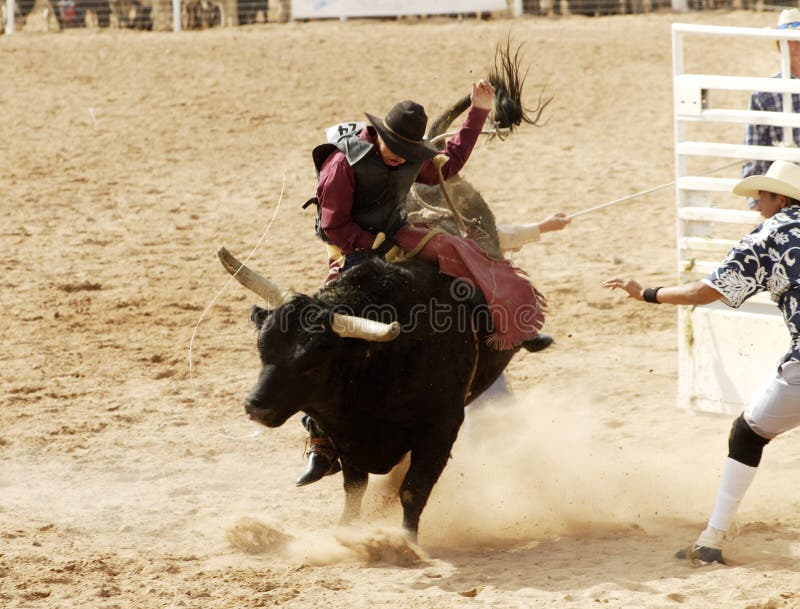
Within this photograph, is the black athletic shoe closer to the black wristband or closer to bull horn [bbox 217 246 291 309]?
the black wristband

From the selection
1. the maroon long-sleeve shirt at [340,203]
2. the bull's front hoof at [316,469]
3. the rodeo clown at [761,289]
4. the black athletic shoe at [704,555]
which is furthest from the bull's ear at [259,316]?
the black athletic shoe at [704,555]

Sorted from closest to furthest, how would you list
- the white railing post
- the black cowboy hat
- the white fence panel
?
the black cowboy hat, the white fence panel, the white railing post

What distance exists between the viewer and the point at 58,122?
558 inches

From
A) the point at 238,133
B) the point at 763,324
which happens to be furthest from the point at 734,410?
the point at 238,133

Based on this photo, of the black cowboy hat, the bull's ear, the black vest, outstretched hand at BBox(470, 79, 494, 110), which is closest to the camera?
the bull's ear

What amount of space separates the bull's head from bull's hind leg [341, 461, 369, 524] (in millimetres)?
630

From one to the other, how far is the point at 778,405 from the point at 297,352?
1.96m

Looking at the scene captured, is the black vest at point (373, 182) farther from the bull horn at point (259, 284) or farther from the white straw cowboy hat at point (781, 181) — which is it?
the white straw cowboy hat at point (781, 181)

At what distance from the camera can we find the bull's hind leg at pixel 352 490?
593cm

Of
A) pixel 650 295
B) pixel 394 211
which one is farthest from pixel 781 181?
pixel 394 211

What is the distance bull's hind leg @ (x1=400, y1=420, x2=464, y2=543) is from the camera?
565 centimetres

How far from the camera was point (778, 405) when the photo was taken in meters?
5.05

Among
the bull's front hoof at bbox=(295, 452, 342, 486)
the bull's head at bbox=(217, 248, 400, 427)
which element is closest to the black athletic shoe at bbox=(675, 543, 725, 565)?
the bull's head at bbox=(217, 248, 400, 427)

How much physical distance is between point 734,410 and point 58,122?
932cm
